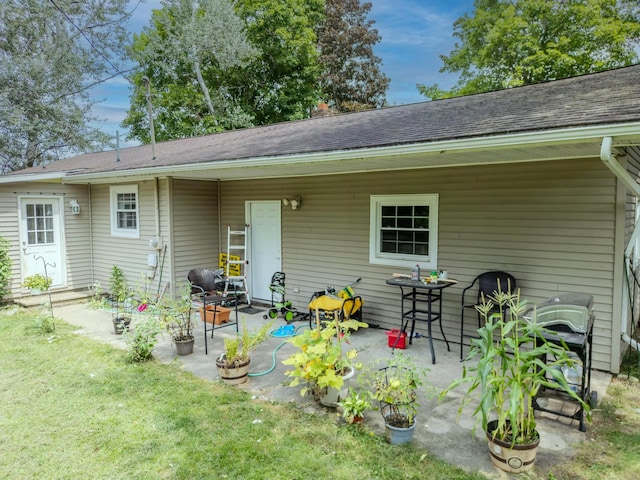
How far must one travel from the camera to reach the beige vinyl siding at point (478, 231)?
434 centimetres

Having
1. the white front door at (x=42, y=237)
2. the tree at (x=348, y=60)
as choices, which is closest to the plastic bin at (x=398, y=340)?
the white front door at (x=42, y=237)

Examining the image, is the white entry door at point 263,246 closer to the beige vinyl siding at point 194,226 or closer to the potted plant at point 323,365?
the beige vinyl siding at point 194,226

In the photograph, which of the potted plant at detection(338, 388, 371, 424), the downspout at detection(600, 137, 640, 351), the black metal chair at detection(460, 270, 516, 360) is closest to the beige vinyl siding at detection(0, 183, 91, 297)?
the potted plant at detection(338, 388, 371, 424)

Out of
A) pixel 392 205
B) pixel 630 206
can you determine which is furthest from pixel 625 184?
pixel 392 205

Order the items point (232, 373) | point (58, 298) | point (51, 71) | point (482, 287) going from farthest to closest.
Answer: point (51, 71)
point (58, 298)
point (482, 287)
point (232, 373)

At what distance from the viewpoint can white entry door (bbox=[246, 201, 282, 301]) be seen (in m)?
7.33

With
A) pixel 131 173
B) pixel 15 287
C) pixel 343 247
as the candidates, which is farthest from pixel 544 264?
pixel 15 287

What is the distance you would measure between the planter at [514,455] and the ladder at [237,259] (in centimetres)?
540

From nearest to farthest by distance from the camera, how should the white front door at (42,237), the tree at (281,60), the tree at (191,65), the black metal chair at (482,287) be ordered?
1. the black metal chair at (482,287)
2. the white front door at (42,237)
3. the tree at (191,65)
4. the tree at (281,60)

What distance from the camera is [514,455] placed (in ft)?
8.43

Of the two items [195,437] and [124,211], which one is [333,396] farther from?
[124,211]

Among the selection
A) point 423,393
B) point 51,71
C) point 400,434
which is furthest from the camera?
point 51,71

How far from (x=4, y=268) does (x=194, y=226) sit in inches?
144

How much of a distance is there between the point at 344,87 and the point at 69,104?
13.2 meters
